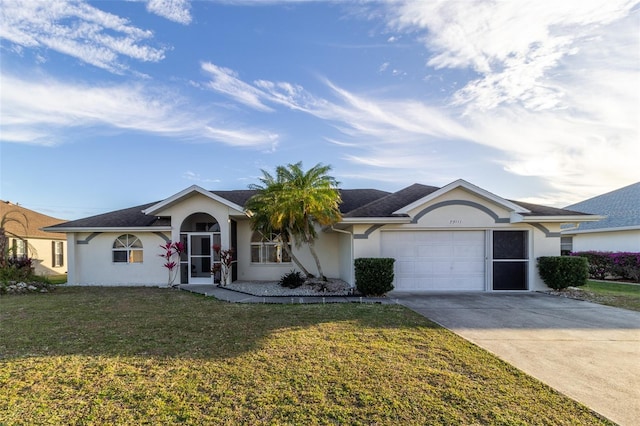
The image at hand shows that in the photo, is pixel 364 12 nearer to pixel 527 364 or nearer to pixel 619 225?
pixel 527 364

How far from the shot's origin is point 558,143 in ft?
45.5

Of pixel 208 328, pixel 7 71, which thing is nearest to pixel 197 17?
pixel 7 71

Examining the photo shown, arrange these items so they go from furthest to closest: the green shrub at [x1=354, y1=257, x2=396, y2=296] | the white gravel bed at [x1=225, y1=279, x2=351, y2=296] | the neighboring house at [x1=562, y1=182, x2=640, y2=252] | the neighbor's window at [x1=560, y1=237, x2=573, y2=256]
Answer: the neighbor's window at [x1=560, y1=237, x2=573, y2=256] → the neighboring house at [x1=562, y1=182, x2=640, y2=252] → the white gravel bed at [x1=225, y1=279, x2=351, y2=296] → the green shrub at [x1=354, y1=257, x2=396, y2=296]

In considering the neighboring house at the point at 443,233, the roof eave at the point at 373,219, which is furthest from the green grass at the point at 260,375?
the neighboring house at the point at 443,233

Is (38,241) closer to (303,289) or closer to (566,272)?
(303,289)

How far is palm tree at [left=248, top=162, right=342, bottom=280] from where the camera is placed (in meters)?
11.1

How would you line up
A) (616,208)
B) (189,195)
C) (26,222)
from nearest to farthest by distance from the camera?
1. (189,195)
2. (26,222)
3. (616,208)

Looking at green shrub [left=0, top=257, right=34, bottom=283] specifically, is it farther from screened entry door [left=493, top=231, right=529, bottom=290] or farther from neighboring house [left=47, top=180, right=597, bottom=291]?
screened entry door [left=493, top=231, right=529, bottom=290]

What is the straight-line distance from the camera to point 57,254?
2372cm

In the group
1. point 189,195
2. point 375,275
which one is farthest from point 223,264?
point 375,275

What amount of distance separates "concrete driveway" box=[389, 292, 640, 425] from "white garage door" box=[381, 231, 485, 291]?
109 cm

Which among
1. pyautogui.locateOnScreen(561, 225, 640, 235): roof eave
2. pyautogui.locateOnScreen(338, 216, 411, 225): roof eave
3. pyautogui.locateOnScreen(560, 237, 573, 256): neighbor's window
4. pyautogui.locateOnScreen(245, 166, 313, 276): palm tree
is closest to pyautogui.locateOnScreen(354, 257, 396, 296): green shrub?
pyautogui.locateOnScreen(338, 216, 411, 225): roof eave

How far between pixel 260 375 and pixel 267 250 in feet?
36.8

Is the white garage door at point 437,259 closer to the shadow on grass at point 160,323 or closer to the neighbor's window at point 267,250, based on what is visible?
the shadow on grass at point 160,323
